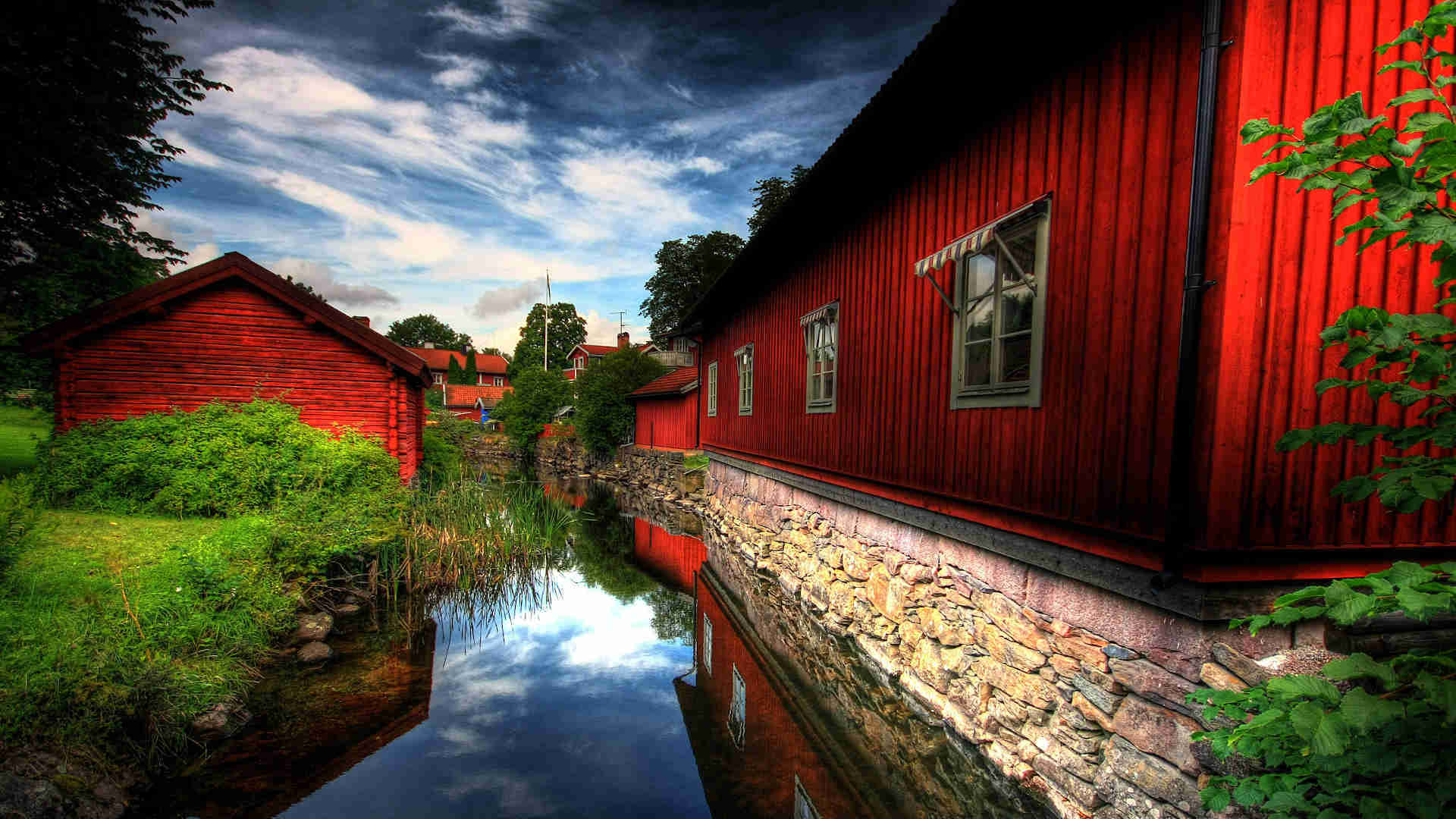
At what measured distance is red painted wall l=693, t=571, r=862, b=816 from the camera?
400 centimetres

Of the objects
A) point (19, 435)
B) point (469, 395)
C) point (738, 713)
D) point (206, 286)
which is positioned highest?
point (206, 286)

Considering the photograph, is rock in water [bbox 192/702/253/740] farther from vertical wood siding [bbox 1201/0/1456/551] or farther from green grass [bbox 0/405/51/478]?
green grass [bbox 0/405/51/478]

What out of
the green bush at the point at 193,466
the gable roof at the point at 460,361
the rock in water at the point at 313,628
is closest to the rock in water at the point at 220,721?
the rock in water at the point at 313,628

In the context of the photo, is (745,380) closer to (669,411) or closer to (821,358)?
(821,358)

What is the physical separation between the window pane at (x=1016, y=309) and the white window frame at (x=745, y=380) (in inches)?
256

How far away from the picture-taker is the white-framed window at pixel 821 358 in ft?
22.6

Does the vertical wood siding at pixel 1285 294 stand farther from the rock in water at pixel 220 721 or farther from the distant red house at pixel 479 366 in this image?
the distant red house at pixel 479 366

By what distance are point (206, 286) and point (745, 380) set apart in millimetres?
8570

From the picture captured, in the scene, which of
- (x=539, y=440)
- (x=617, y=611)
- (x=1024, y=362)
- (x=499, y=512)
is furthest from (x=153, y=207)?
(x=539, y=440)

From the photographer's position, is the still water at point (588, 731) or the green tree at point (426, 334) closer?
the still water at point (588, 731)

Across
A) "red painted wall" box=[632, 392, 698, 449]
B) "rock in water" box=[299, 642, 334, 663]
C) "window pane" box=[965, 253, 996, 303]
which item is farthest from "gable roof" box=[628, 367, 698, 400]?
"window pane" box=[965, 253, 996, 303]

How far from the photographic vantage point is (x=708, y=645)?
22.7 feet

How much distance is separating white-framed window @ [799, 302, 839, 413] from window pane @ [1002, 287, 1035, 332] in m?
2.75

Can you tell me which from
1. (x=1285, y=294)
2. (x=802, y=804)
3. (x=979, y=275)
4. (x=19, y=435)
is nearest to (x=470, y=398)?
(x=19, y=435)
